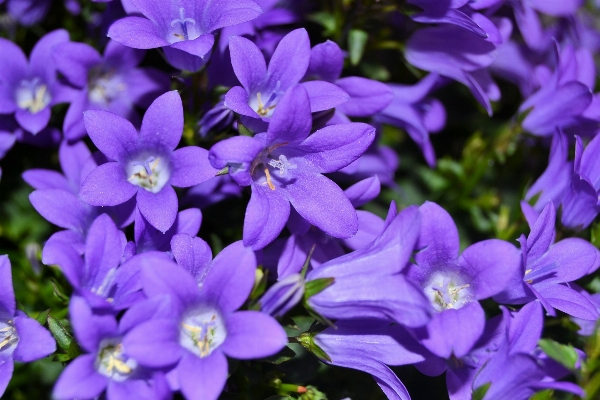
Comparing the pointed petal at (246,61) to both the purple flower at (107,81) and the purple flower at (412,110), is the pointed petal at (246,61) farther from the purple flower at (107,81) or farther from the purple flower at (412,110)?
the purple flower at (412,110)

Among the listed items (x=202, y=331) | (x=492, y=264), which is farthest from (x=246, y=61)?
(x=492, y=264)

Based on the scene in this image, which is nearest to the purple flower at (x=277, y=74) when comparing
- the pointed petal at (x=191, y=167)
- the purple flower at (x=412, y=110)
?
the pointed petal at (x=191, y=167)

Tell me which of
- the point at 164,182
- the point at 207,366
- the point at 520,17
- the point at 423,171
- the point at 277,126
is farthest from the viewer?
the point at 423,171

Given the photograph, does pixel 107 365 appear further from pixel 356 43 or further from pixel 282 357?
pixel 356 43

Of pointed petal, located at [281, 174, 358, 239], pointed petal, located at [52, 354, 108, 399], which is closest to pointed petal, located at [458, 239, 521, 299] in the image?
pointed petal, located at [281, 174, 358, 239]

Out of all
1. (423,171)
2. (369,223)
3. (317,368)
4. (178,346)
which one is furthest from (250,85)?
(423,171)

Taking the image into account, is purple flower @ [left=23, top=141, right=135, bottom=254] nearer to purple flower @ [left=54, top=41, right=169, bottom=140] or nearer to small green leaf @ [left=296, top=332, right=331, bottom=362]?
purple flower @ [left=54, top=41, right=169, bottom=140]

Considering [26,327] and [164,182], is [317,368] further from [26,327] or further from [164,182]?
[26,327]
